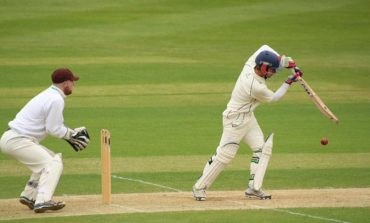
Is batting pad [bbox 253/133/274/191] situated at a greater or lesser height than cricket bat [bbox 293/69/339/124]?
lesser

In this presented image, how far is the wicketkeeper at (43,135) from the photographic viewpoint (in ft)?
38.8

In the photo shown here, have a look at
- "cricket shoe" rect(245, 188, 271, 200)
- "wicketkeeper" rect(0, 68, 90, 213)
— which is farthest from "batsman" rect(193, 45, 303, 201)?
"wicketkeeper" rect(0, 68, 90, 213)

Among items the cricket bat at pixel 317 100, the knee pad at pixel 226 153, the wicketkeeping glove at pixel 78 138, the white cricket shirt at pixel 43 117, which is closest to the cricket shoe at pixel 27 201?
the white cricket shirt at pixel 43 117

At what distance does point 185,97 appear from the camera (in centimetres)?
2273

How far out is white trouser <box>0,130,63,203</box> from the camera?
11844mm

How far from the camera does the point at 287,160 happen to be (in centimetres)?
1630

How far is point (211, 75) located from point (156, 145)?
8.15m

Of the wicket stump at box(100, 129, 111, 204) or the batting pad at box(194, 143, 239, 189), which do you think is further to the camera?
the batting pad at box(194, 143, 239, 189)

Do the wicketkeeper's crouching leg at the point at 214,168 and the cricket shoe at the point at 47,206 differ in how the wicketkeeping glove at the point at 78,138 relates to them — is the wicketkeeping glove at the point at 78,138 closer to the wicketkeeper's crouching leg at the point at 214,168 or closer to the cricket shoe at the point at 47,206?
the cricket shoe at the point at 47,206

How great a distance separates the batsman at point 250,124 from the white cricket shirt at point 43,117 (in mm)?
2113

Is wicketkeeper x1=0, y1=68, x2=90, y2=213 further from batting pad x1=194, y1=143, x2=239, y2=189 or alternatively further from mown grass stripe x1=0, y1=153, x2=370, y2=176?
mown grass stripe x1=0, y1=153, x2=370, y2=176

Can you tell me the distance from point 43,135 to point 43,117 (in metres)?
0.26

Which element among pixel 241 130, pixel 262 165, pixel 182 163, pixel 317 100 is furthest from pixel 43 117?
pixel 182 163

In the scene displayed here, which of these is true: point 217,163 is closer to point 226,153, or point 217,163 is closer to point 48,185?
point 226,153
